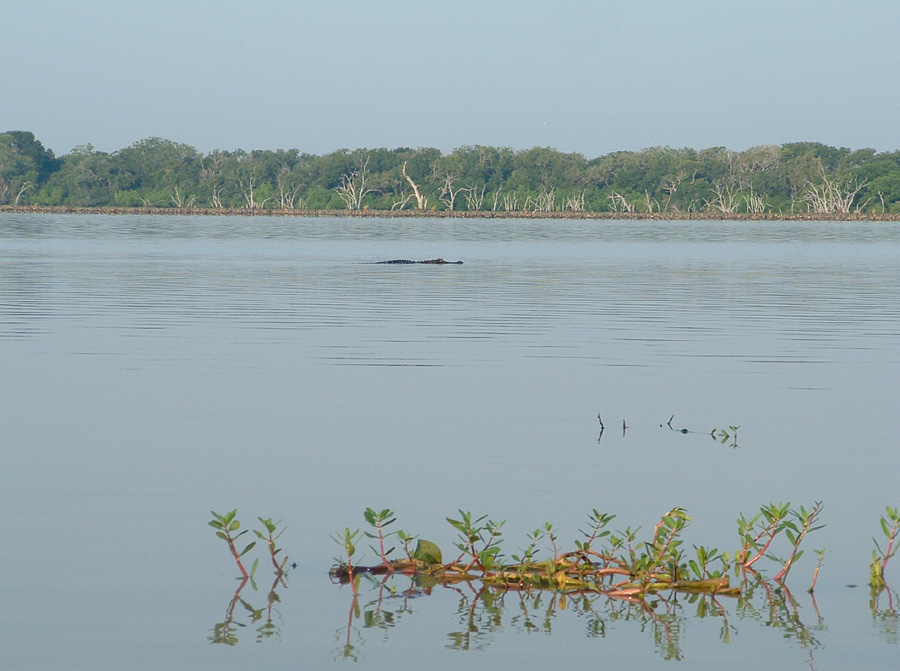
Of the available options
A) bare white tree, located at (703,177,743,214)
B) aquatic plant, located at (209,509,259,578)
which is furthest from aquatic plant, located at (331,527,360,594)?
bare white tree, located at (703,177,743,214)

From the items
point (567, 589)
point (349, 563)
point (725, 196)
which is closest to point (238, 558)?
point (349, 563)

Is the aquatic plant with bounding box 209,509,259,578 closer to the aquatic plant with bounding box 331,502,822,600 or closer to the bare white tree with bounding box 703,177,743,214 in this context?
the aquatic plant with bounding box 331,502,822,600

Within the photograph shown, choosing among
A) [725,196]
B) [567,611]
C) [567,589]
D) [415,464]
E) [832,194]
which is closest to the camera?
[567,611]

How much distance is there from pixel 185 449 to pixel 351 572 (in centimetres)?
449

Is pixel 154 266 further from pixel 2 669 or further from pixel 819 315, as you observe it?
pixel 2 669

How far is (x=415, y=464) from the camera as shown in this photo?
35.9ft

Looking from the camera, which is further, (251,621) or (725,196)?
(725,196)

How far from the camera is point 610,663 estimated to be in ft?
20.4

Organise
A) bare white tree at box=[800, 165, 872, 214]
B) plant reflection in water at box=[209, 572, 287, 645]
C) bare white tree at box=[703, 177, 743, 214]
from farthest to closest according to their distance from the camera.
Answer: bare white tree at box=[703, 177, 743, 214] → bare white tree at box=[800, 165, 872, 214] → plant reflection in water at box=[209, 572, 287, 645]

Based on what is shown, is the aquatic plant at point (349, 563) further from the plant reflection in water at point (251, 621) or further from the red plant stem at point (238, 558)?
the red plant stem at point (238, 558)

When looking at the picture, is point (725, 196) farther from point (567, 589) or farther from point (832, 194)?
point (567, 589)

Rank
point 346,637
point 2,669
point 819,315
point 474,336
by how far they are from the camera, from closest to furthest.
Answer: point 2,669
point 346,637
point 474,336
point 819,315

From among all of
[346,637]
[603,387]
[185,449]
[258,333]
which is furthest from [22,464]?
[258,333]

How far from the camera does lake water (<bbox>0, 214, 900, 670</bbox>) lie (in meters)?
6.58
